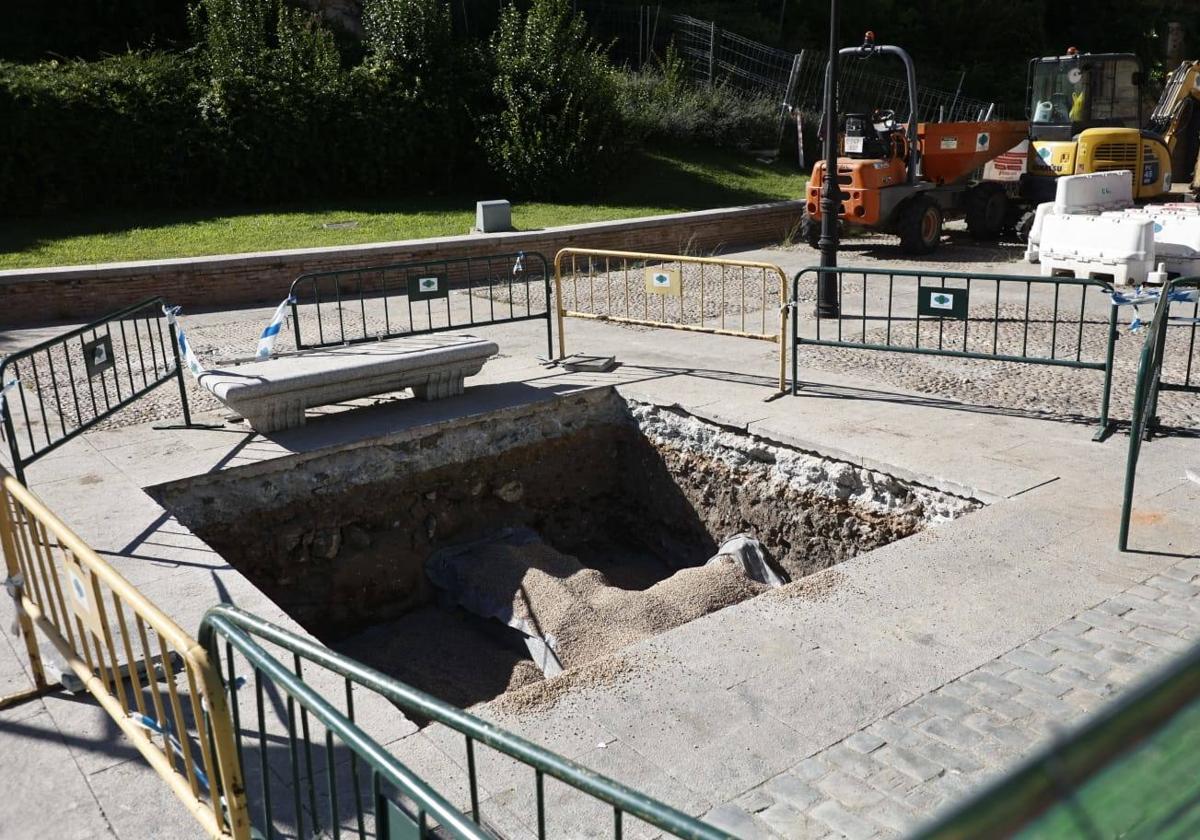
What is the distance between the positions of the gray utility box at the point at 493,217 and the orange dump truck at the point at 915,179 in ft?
15.5

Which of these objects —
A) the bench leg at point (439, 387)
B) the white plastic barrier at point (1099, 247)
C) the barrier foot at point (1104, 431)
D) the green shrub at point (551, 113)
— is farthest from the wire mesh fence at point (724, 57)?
the barrier foot at point (1104, 431)

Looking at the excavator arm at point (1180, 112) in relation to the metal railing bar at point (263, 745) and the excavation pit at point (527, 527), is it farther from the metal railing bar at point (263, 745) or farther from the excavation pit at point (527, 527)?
the metal railing bar at point (263, 745)

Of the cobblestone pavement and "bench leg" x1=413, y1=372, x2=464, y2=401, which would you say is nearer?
the cobblestone pavement

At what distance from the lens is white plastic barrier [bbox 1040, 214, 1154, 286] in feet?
41.9

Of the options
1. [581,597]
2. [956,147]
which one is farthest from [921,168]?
[581,597]

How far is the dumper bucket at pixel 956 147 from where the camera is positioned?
17281mm

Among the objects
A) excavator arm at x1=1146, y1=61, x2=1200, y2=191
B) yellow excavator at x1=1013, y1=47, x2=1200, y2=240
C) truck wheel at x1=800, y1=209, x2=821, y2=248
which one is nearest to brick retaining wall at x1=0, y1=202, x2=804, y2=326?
truck wheel at x1=800, y1=209, x2=821, y2=248

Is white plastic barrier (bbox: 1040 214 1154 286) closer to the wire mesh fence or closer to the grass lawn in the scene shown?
the grass lawn

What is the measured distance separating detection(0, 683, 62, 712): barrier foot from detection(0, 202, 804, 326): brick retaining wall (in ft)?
29.1

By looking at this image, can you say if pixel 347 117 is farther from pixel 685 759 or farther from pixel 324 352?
pixel 685 759

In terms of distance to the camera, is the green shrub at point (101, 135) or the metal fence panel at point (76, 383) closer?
the metal fence panel at point (76, 383)

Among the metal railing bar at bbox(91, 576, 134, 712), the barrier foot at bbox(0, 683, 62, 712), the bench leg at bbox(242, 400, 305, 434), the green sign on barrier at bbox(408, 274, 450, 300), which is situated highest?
the green sign on barrier at bbox(408, 274, 450, 300)

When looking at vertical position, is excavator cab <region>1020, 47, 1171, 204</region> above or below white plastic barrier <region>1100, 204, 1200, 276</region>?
above

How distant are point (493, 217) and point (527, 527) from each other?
29.7 ft
